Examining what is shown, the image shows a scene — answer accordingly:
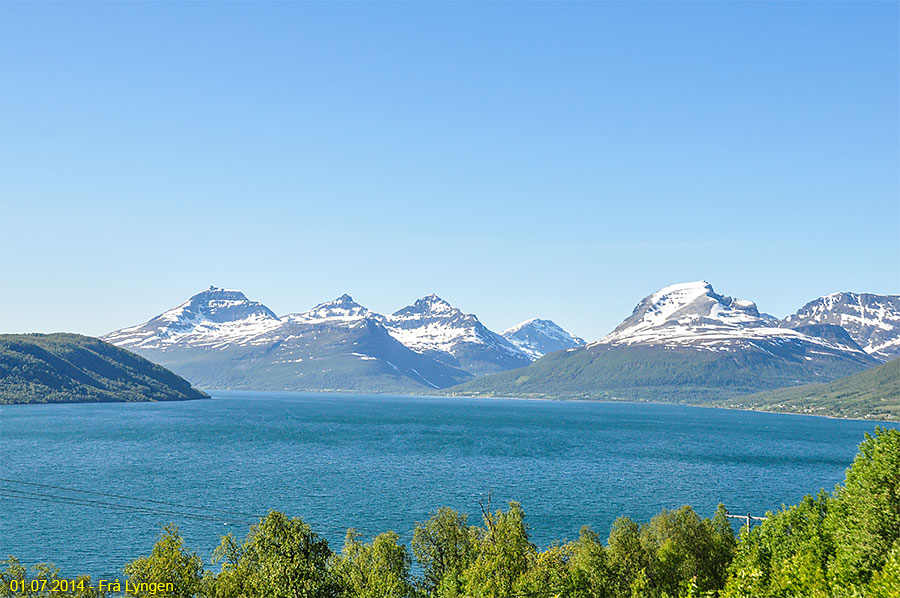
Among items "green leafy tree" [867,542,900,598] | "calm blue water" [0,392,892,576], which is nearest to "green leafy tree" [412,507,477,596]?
"calm blue water" [0,392,892,576]

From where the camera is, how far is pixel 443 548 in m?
71.8

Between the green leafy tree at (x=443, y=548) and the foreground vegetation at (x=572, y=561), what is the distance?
10cm

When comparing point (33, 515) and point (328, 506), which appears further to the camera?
point (328, 506)

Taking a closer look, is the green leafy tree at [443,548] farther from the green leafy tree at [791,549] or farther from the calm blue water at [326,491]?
the calm blue water at [326,491]

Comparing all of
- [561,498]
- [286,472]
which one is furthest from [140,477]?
[561,498]

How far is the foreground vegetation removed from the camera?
2053 inches

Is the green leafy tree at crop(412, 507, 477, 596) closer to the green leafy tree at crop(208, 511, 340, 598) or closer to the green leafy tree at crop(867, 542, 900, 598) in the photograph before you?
the green leafy tree at crop(208, 511, 340, 598)

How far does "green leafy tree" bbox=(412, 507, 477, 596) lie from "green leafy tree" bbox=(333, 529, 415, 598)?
383 cm

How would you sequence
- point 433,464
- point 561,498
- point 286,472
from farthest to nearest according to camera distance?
point 433,464, point 286,472, point 561,498

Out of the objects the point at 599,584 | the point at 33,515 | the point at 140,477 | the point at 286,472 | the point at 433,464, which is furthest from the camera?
the point at 433,464

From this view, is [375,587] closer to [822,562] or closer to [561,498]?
[822,562]

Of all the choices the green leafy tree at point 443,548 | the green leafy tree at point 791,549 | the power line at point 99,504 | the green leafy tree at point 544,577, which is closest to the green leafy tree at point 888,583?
the green leafy tree at point 791,549

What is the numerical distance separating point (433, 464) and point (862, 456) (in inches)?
5423

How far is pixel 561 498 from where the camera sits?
14025cm
